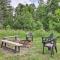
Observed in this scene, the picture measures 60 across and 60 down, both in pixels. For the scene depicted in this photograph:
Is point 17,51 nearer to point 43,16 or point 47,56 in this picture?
point 47,56

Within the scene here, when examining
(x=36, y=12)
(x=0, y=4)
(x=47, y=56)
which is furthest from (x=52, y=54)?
(x=0, y=4)

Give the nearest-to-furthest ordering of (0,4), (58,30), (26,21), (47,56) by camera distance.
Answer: (47,56), (58,30), (26,21), (0,4)

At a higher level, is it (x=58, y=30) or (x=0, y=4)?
(x=0, y=4)

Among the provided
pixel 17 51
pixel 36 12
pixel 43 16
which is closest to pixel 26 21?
pixel 43 16

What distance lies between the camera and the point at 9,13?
99.5ft

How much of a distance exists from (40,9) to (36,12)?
3.29ft

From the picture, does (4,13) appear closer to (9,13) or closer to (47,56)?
(9,13)

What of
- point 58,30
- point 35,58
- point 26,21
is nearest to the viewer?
point 35,58

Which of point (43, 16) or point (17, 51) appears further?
point (43, 16)

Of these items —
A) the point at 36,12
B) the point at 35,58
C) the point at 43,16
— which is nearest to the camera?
the point at 35,58

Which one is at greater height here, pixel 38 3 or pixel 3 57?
pixel 38 3

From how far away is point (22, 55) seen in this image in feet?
22.9

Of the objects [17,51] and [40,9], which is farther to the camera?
[40,9]

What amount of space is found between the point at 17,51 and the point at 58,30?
8.85m
